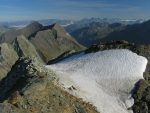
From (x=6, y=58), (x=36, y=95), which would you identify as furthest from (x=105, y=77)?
(x=6, y=58)

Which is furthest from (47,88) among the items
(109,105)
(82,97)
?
(109,105)

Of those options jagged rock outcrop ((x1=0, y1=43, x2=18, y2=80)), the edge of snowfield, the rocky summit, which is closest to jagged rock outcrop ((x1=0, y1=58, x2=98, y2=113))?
the rocky summit

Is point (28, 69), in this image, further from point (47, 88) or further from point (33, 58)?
point (47, 88)

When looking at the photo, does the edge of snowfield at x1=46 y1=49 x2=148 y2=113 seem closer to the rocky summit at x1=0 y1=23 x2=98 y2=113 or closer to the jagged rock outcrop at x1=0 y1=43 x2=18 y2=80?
the rocky summit at x1=0 y1=23 x2=98 y2=113

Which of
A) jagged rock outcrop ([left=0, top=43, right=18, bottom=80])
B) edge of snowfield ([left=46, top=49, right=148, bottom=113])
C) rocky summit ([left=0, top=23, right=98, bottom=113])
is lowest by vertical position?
jagged rock outcrop ([left=0, top=43, right=18, bottom=80])

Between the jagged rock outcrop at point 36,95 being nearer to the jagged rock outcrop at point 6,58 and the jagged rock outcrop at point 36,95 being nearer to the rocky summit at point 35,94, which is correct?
the rocky summit at point 35,94

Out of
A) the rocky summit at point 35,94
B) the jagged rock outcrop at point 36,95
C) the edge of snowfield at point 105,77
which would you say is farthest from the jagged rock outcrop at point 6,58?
the jagged rock outcrop at point 36,95
